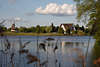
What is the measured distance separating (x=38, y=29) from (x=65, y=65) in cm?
479

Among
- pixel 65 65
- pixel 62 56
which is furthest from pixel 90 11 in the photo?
pixel 65 65

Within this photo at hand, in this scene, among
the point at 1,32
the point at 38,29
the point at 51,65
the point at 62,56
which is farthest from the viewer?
the point at 62,56

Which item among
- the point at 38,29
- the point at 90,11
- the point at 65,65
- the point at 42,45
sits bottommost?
the point at 65,65

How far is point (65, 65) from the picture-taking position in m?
8.12

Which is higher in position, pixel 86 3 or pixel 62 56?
pixel 86 3

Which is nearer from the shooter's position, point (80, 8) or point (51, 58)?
point (51, 58)

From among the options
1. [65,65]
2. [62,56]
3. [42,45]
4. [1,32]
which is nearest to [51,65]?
[65,65]

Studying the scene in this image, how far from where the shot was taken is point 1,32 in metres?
3.98

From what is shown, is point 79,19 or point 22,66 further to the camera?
point 79,19

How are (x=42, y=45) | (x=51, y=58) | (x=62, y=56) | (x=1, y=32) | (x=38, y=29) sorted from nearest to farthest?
1. (x=42, y=45)
2. (x=38, y=29)
3. (x=1, y=32)
4. (x=51, y=58)
5. (x=62, y=56)

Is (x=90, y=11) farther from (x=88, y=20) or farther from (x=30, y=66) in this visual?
(x=30, y=66)

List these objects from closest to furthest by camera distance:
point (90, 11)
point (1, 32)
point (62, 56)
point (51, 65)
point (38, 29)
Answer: point (38, 29) → point (1, 32) → point (51, 65) → point (62, 56) → point (90, 11)

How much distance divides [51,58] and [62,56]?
3.29ft

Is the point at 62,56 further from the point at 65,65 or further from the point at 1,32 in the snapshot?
the point at 1,32
